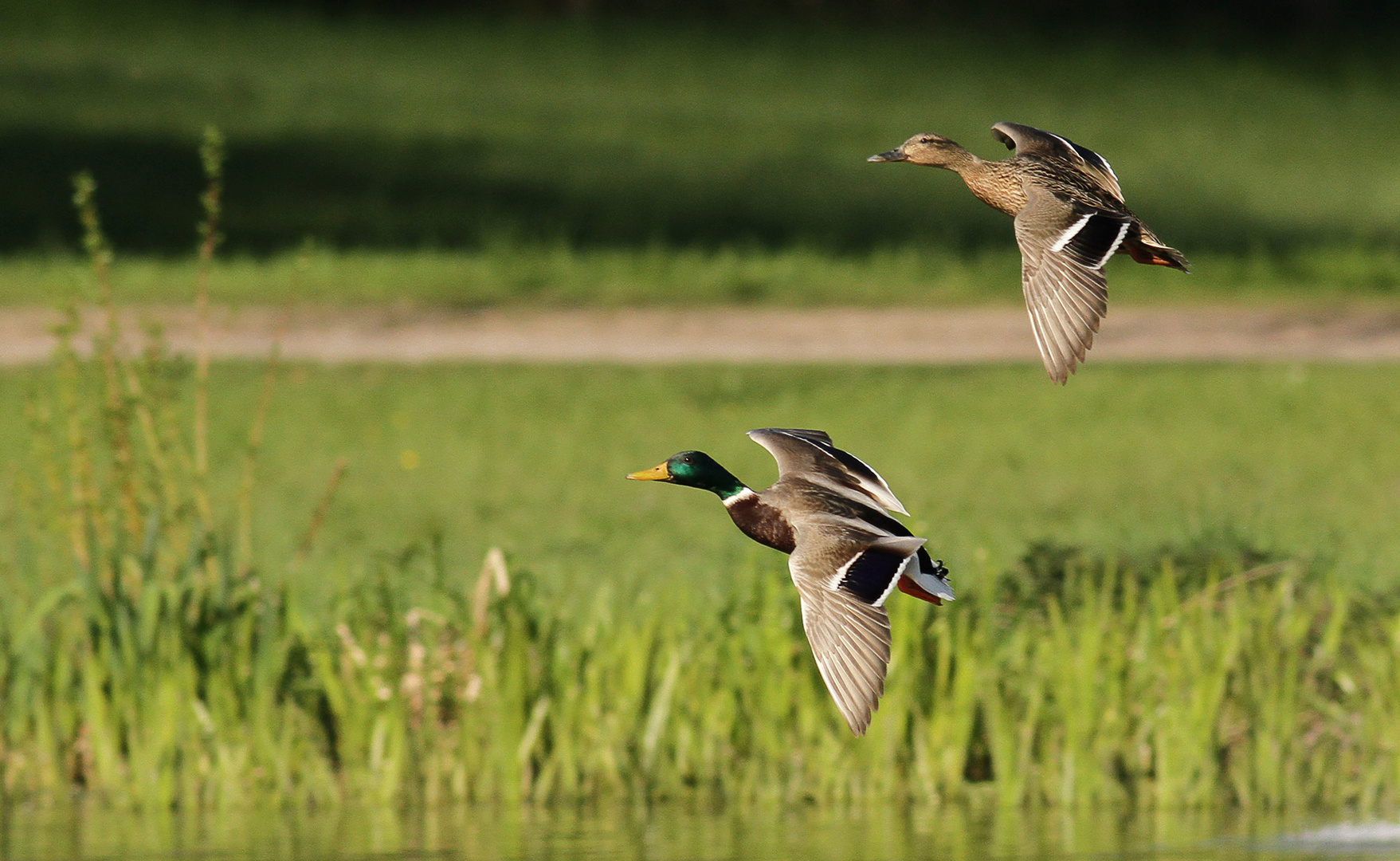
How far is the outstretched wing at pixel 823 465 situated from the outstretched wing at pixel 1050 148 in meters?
0.43

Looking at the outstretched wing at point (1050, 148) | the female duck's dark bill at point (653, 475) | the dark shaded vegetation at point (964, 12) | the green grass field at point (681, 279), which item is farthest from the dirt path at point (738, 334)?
the dark shaded vegetation at point (964, 12)

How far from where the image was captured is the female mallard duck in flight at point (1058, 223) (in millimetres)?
2041

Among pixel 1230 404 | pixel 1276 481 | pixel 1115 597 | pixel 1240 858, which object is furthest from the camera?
pixel 1230 404

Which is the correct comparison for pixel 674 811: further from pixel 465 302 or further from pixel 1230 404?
pixel 465 302

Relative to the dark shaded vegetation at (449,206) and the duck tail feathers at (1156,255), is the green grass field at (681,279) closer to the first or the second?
the dark shaded vegetation at (449,206)

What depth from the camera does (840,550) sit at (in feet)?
7.47

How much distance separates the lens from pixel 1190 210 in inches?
889

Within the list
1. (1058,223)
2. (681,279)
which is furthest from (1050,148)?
(681,279)

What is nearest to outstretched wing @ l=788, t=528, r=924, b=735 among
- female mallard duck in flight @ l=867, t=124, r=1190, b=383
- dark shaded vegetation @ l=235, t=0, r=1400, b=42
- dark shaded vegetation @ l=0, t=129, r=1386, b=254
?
female mallard duck in flight @ l=867, t=124, r=1190, b=383

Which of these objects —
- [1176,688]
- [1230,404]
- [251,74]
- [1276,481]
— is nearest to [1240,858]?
[1176,688]

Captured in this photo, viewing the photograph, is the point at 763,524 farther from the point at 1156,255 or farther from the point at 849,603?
the point at 1156,255

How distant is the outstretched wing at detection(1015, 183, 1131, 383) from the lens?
6.57ft

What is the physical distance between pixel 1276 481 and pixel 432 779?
6.23m

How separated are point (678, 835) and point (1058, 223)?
4237mm
